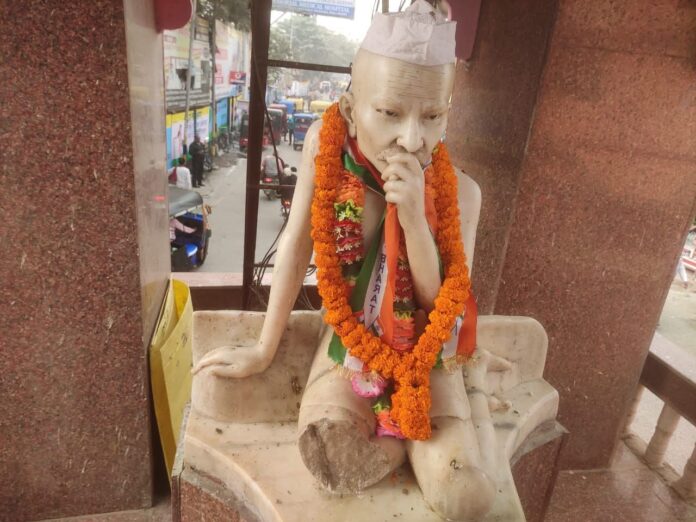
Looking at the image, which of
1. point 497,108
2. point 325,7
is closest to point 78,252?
point 325,7

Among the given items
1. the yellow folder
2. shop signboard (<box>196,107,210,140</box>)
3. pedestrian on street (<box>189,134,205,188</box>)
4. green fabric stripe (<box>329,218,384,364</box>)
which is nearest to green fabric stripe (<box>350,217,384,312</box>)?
green fabric stripe (<box>329,218,384,364</box>)

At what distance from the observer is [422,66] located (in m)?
1.18

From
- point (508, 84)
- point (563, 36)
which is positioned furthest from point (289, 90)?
point (563, 36)

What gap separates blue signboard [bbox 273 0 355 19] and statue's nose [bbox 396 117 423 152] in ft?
5.39

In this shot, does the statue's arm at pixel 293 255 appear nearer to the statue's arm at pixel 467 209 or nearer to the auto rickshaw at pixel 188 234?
the statue's arm at pixel 467 209

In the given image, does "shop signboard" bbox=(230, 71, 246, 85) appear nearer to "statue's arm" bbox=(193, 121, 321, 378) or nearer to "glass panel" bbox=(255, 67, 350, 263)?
"glass panel" bbox=(255, 67, 350, 263)

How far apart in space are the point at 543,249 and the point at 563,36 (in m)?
0.83

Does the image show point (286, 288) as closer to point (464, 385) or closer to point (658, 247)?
point (464, 385)

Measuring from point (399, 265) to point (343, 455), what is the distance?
492 mm

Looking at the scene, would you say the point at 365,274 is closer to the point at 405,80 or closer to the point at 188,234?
the point at 405,80

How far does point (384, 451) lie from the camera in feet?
4.35

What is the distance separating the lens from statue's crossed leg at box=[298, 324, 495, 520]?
1249 millimetres

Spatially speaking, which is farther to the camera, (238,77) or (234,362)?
(238,77)

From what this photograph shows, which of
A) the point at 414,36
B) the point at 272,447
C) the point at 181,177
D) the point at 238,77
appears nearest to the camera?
the point at 414,36
